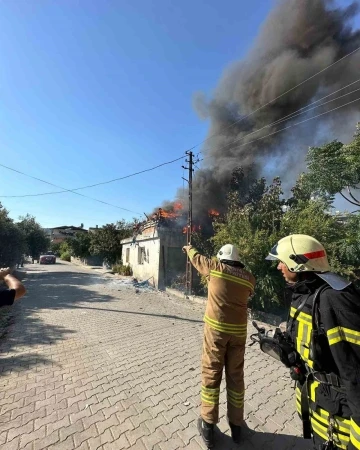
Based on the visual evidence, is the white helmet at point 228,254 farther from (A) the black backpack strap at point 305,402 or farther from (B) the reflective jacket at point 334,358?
(A) the black backpack strap at point 305,402

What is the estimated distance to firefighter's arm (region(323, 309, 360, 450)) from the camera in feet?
3.89

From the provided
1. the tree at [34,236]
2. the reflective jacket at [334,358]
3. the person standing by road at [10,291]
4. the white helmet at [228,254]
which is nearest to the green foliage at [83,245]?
the tree at [34,236]

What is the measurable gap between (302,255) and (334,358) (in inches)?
22.6

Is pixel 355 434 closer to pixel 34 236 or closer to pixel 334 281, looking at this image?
pixel 334 281

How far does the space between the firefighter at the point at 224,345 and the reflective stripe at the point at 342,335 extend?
1340 mm

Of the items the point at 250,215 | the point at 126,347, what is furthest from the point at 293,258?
the point at 250,215

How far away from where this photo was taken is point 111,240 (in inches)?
898

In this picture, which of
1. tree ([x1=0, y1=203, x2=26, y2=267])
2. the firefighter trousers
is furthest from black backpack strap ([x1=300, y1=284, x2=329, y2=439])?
tree ([x1=0, y1=203, x2=26, y2=267])

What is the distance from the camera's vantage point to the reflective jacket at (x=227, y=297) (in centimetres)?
255

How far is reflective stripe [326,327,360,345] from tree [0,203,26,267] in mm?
16231

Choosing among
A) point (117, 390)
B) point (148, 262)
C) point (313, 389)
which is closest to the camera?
point (313, 389)

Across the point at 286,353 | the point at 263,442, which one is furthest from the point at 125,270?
the point at 286,353

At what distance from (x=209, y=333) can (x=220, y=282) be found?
475 mm

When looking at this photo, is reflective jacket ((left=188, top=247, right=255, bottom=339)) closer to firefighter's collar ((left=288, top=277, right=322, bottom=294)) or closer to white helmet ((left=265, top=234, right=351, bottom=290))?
white helmet ((left=265, top=234, right=351, bottom=290))
